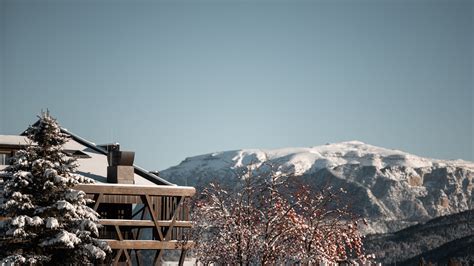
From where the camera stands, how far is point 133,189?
4853 centimetres

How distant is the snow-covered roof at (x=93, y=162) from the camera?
5138cm

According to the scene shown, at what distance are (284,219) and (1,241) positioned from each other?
535 inches

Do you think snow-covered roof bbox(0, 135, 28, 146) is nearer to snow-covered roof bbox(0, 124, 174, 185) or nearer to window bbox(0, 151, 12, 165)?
snow-covered roof bbox(0, 124, 174, 185)

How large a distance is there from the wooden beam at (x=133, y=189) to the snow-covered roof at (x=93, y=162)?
147cm

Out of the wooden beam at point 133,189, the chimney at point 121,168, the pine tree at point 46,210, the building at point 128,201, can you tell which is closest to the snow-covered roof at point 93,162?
the building at point 128,201

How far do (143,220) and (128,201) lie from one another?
170 cm

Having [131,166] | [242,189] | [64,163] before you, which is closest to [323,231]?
[242,189]

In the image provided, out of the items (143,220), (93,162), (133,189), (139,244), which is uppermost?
(93,162)

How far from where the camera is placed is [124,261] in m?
51.0

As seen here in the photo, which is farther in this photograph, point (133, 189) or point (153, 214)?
point (153, 214)

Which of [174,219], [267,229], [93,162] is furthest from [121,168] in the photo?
[267,229]

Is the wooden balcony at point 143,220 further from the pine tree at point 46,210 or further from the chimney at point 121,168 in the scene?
the pine tree at point 46,210

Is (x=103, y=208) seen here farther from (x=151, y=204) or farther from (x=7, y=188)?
(x=7, y=188)

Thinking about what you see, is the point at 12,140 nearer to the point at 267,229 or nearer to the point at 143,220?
the point at 143,220
